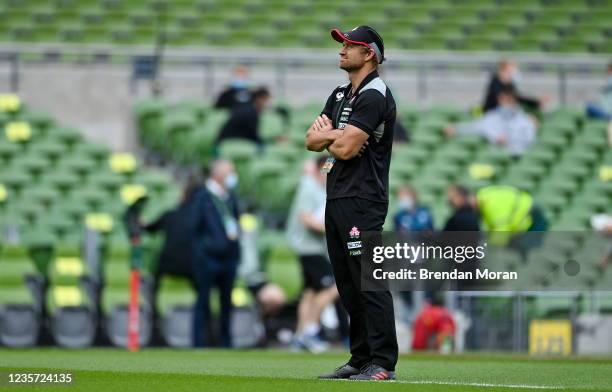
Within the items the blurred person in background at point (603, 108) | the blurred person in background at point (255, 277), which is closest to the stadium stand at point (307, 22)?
the blurred person in background at point (603, 108)

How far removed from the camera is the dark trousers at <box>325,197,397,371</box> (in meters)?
7.77

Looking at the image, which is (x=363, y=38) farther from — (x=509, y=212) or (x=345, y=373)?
(x=509, y=212)

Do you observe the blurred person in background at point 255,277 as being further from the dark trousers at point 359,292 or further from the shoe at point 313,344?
the dark trousers at point 359,292

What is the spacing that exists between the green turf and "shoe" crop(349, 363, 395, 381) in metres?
0.07

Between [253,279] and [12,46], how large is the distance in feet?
21.1

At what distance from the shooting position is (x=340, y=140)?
25.5 feet

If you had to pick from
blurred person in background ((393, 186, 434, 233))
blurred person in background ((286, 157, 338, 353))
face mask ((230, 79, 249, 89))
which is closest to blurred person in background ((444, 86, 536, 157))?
face mask ((230, 79, 249, 89))

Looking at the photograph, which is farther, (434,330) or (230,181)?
(230,181)

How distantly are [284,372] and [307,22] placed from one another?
15836 millimetres

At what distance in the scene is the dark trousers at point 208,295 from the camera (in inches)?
563

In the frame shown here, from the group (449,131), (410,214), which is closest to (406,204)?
(410,214)

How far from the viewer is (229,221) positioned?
48.1 ft

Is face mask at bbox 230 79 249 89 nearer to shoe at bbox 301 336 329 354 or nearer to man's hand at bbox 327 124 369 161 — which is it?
shoe at bbox 301 336 329 354

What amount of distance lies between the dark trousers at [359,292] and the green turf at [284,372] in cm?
24
